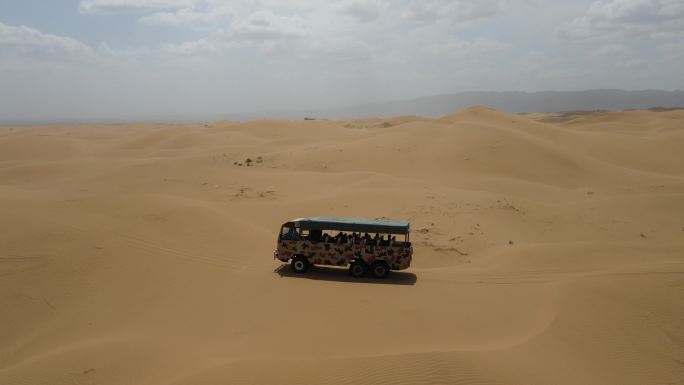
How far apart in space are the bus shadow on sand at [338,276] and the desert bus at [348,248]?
0.17 m

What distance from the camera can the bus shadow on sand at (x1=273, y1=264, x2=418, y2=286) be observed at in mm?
11484

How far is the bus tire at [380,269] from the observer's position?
11602 mm

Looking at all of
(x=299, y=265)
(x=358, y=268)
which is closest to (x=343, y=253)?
(x=358, y=268)

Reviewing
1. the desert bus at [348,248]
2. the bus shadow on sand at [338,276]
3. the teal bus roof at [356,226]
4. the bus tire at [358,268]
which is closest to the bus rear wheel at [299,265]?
the desert bus at [348,248]

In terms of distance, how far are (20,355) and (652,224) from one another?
66.0ft

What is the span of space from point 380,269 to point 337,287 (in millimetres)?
1230

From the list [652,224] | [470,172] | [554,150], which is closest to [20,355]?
[652,224]

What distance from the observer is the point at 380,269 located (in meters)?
11.6

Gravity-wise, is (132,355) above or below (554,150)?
below

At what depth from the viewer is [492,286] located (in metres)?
11.3

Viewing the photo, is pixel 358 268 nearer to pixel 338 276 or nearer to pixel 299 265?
pixel 338 276

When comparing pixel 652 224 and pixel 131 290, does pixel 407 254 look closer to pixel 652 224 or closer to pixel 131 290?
pixel 131 290

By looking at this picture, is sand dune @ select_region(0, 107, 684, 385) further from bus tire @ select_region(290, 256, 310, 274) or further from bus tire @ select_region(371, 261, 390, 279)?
bus tire @ select_region(371, 261, 390, 279)

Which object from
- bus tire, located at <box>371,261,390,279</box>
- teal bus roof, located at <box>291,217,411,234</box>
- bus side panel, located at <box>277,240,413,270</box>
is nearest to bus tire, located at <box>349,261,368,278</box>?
bus side panel, located at <box>277,240,413,270</box>
